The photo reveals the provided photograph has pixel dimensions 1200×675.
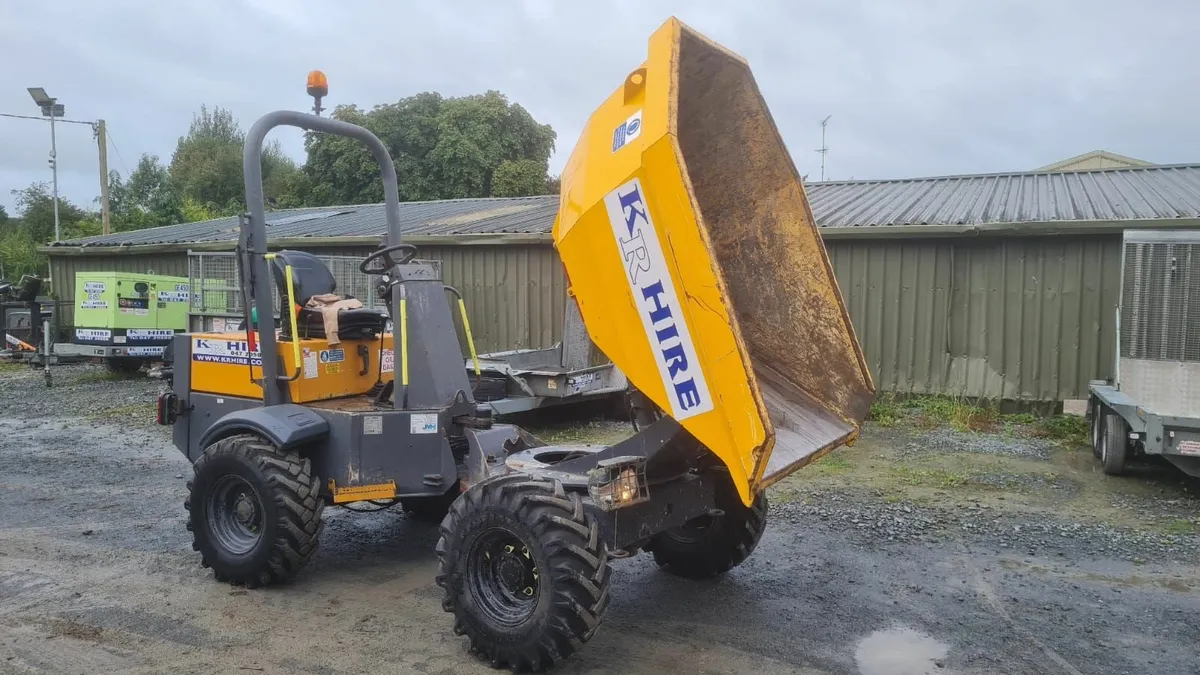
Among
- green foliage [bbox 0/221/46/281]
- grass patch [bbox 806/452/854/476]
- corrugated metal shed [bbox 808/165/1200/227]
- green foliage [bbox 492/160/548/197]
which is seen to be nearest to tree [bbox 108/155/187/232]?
green foliage [bbox 0/221/46/281]

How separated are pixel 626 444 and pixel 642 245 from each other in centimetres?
109

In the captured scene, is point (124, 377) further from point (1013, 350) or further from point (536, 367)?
point (1013, 350)

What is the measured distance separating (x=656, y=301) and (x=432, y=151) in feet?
108

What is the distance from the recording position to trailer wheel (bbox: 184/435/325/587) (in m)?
4.97

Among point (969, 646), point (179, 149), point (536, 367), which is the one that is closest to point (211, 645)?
point (969, 646)

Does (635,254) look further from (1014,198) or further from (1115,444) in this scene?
(1014,198)

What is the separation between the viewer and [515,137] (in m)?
36.0

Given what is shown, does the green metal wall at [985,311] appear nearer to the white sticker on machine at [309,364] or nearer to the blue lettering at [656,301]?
the white sticker on machine at [309,364]

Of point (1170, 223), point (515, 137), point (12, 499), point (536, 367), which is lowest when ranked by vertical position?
point (12, 499)

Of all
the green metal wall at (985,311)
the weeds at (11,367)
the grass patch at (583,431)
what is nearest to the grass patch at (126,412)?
the grass patch at (583,431)

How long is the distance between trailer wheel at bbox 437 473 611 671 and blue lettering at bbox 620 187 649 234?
4.13ft

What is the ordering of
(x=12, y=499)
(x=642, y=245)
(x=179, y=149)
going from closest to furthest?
(x=642, y=245)
(x=12, y=499)
(x=179, y=149)

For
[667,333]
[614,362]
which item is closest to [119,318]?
[614,362]

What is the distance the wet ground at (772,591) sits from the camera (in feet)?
14.0
